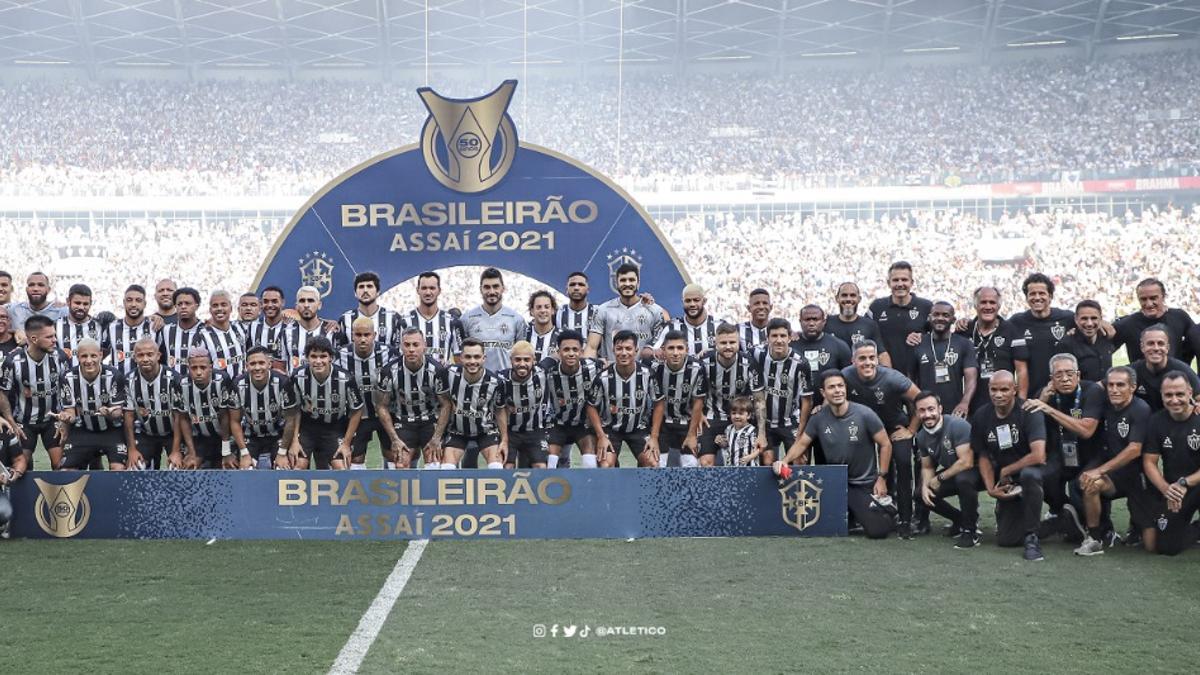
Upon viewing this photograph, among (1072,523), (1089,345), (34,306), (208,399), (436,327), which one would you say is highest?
(34,306)

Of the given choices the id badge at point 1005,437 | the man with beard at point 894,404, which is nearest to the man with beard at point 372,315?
the man with beard at point 894,404

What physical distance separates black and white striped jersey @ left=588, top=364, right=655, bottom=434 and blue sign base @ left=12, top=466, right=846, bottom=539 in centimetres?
102

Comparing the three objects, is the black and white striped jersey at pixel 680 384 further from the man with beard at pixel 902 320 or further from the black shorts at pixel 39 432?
the black shorts at pixel 39 432

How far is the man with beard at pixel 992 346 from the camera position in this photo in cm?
820

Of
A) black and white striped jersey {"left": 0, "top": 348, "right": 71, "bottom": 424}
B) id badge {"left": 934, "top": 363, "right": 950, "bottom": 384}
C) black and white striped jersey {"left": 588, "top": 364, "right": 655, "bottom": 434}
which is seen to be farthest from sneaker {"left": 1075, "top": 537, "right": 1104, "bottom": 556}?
black and white striped jersey {"left": 0, "top": 348, "right": 71, "bottom": 424}

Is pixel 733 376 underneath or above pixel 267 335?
underneath

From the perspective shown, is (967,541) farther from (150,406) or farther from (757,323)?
(150,406)

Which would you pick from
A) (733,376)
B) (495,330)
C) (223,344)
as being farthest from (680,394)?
(223,344)

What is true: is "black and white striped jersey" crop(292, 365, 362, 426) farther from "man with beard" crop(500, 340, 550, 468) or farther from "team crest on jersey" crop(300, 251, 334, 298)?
"team crest on jersey" crop(300, 251, 334, 298)

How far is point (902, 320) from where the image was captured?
343 inches

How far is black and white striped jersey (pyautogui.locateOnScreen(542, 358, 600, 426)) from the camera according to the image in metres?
8.10

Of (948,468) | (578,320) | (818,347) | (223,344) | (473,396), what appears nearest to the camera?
(948,468)

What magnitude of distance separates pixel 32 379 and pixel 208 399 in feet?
3.79

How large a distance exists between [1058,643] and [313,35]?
3020cm
